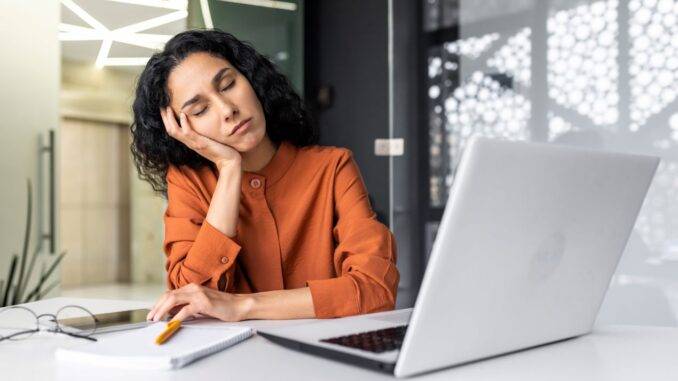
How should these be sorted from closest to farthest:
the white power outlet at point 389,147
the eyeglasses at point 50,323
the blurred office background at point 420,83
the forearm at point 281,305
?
the eyeglasses at point 50,323, the forearm at point 281,305, the blurred office background at point 420,83, the white power outlet at point 389,147

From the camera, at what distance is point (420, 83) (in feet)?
11.6

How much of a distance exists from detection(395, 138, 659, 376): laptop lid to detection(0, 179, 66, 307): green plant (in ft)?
9.85

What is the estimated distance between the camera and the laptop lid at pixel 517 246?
64cm

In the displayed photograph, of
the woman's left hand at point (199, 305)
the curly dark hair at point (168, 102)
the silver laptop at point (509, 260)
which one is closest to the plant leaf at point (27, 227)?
the curly dark hair at point (168, 102)

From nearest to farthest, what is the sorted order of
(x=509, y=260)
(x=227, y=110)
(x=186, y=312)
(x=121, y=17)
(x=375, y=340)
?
(x=509, y=260), (x=375, y=340), (x=186, y=312), (x=227, y=110), (x=121, y=17)

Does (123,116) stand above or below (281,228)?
above

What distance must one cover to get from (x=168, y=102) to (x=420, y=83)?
215 cm

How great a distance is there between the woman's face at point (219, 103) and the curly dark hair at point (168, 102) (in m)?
0.06

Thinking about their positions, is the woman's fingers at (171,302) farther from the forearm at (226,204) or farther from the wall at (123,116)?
the wall at (123,116)

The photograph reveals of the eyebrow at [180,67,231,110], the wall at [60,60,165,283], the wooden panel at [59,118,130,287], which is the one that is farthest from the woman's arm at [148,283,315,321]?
the wooden panel at [59,118,130,287]

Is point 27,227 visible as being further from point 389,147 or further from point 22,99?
point 389,147

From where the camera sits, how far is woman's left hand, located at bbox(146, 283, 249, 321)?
1065mm

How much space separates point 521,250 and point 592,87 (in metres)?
2.53

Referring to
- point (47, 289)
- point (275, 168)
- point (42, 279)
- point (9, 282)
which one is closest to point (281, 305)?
point (275, 168)
